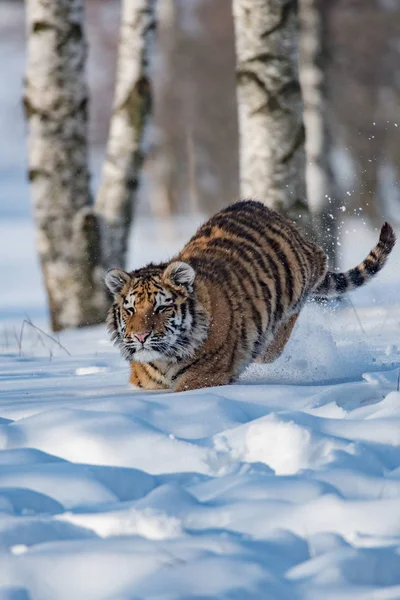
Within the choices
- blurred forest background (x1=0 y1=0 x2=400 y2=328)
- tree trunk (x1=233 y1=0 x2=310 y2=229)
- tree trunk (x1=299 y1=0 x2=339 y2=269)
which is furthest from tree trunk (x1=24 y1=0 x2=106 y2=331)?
blurred forest background (x1=0 y1=0 x2=400 y2=328)

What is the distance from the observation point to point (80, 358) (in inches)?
230

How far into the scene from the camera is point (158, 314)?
14.5 ft

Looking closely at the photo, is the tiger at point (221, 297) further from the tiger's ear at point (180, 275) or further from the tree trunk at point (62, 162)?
the tree trunk at point (62, 162)

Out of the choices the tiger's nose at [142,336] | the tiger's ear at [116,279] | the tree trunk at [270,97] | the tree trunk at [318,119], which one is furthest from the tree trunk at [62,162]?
the tiger's nose at [142,336]

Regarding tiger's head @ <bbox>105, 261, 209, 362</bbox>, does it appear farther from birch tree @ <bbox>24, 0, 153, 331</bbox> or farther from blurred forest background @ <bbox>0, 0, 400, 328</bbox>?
blurred forest background @ <bbox>0, 0, 400, 328</bbox>

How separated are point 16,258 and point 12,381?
19.5 m

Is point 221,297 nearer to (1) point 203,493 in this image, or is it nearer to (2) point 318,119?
(1) point 203,493

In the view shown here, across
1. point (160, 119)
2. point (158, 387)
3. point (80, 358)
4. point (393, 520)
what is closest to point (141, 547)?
point (393, 520)

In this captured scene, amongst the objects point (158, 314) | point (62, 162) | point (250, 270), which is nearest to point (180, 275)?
point (158, 314)

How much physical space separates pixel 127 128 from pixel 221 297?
4200 millimetres

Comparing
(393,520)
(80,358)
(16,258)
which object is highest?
(393,520)

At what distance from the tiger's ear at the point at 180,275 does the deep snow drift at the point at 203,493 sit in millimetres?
595

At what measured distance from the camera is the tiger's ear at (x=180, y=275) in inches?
175

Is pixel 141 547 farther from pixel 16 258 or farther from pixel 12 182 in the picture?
pixel 12 182
